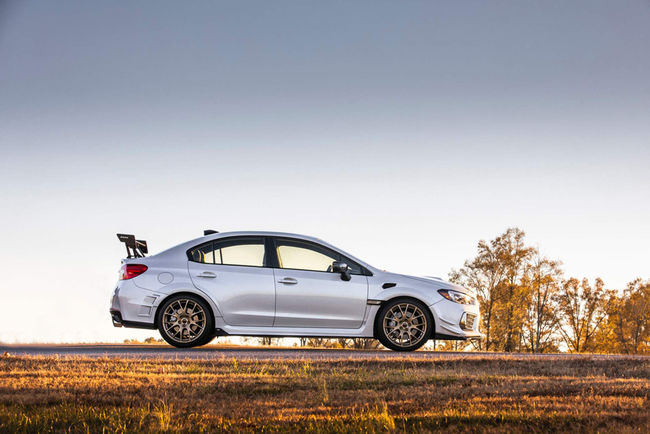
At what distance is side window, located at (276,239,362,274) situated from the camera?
430 inches

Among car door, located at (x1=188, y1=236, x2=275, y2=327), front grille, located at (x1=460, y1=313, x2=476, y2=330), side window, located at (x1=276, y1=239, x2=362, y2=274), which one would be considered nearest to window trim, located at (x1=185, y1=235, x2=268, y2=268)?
car door, located at (x1=188, y1=236, x2=275, y2=327)

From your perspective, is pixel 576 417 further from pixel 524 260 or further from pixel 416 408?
pixel 524 260

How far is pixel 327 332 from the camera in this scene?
10.7 metres

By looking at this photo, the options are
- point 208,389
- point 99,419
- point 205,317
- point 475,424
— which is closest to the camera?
point 475,424

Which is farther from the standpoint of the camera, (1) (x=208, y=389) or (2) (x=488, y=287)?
(2) (x=488, y=287)

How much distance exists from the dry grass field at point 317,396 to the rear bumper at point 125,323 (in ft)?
3.64

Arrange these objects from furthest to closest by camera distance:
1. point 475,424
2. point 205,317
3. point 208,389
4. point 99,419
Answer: point 205,317
point 208,389
point 99,419
point 475,424

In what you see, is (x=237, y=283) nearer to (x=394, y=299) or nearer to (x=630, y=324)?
(x=394, y=299)

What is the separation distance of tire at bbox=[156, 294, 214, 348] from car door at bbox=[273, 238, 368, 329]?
1.14 m

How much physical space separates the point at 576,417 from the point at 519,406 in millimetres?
602

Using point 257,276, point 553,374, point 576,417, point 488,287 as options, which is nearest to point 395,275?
point 257,276

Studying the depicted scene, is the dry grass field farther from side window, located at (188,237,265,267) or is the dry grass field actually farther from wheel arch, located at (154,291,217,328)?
side window, located at (188,237,265,267)

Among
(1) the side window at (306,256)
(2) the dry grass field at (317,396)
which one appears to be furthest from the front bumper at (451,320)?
(1) the side window at (306,256)

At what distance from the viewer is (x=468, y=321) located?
1117 cm
